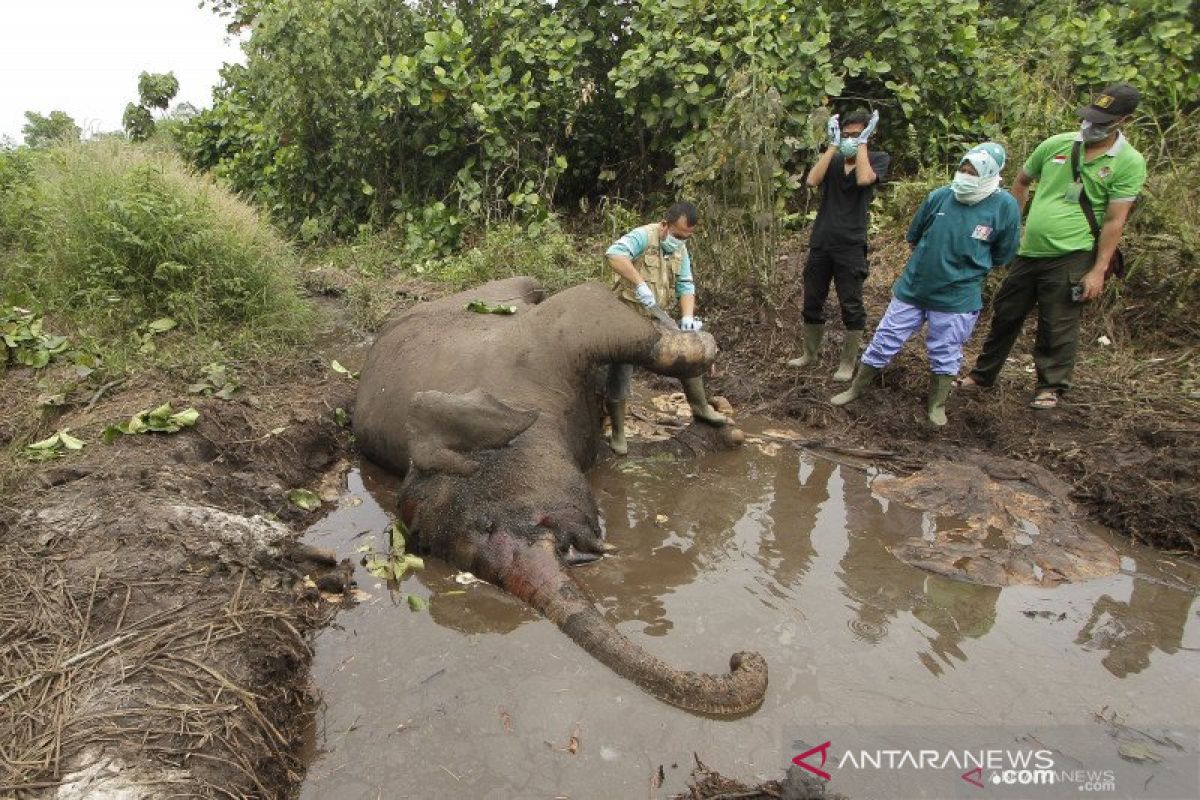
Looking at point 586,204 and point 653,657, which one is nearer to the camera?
point 653,657

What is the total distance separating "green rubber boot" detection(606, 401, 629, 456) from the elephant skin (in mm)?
110

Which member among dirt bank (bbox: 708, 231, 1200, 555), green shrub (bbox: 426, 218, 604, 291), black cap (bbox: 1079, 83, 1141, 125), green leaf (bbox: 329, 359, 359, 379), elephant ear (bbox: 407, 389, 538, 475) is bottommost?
dirt bank (bbox: 708, 231, 1200, 555)

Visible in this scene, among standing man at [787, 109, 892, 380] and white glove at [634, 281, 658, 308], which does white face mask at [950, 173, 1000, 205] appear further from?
white glove at [634, 281, 658, 308]

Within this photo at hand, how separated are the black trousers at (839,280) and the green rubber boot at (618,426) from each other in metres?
1.90

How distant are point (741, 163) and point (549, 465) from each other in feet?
12.7

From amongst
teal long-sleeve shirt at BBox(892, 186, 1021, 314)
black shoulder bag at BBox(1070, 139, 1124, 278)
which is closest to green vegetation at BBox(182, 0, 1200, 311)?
black shoulder bag at BBox(1070, 139, 1124, 278)

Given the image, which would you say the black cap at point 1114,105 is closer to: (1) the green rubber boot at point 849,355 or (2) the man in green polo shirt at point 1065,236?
(2) the man in green polo shirt at point 1065,236

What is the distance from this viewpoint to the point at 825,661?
3.05 meters

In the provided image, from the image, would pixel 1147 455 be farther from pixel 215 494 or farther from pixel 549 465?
pixel 215 494

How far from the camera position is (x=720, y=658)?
310cm

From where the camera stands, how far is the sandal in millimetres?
5035

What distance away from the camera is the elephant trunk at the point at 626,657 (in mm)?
2746

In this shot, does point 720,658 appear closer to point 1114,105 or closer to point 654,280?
point 654,280

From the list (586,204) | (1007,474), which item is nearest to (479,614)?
(1007,474)
